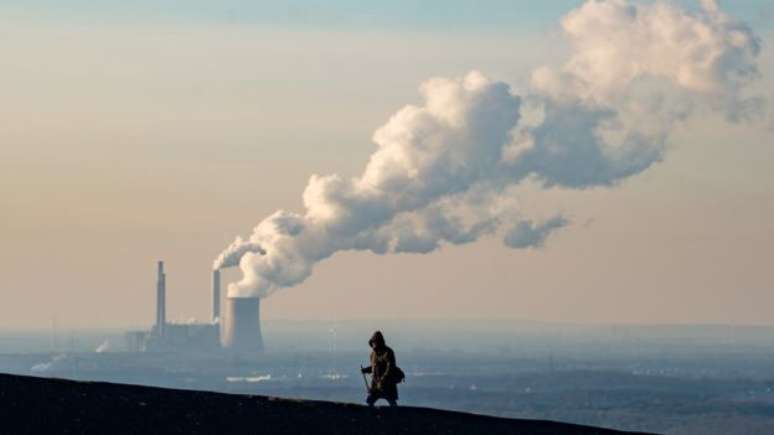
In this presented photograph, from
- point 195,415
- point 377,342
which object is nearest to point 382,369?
point 377,342

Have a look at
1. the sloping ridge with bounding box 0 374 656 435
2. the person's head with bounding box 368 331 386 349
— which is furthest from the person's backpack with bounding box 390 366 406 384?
the sloping ridge with bounding box 0 374 656 435

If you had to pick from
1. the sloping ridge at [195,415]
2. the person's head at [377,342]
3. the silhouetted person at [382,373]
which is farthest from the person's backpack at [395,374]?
the sloping ridge at [195,415]

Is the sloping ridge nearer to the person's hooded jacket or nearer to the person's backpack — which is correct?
the person's hooded jacket

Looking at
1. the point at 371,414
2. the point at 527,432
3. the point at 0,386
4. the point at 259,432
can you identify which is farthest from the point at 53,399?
the point at 527,432

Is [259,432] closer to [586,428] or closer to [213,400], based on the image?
[213,400]

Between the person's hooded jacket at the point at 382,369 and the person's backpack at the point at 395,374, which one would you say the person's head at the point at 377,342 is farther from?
the person's backpack at the point at 395,374

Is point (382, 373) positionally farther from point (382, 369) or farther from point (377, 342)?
point (377, 342)
